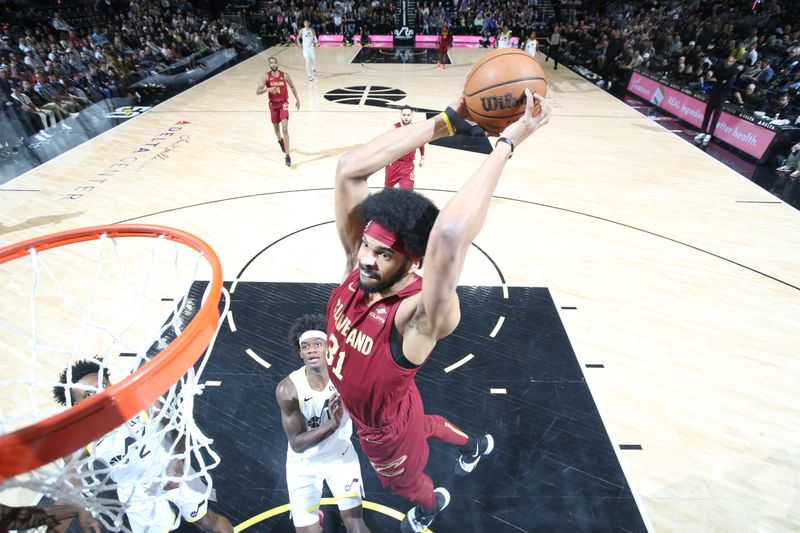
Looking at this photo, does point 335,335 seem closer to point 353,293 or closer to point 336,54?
point 353,293

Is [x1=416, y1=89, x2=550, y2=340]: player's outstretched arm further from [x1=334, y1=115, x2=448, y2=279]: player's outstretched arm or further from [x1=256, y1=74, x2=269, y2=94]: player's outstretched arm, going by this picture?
[x1=256, y1=74, x2=269, y2=94]: player's outstretched arm

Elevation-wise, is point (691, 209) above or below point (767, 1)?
below

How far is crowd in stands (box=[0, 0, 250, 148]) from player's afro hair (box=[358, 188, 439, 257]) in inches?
400

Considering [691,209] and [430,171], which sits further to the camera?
[430,171]

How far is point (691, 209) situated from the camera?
7.25 metres

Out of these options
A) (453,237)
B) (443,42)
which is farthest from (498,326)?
(443,42)

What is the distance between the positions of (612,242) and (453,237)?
5.52 meters

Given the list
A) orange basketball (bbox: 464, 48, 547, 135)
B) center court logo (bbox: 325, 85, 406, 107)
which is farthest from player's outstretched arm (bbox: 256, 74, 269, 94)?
orange basketball (bbox: 464, 48, 547, 135)

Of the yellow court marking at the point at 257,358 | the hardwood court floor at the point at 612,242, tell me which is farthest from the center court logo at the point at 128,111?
the yellow court marking at the point at 257,358

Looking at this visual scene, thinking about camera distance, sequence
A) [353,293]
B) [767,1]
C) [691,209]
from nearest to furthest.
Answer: [353,293] → [691,209] → [767,1]

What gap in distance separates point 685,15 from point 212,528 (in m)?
24.2

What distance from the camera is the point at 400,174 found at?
577cm

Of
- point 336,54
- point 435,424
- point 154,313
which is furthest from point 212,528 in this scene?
point 336,54

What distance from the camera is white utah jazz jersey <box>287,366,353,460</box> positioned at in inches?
104
